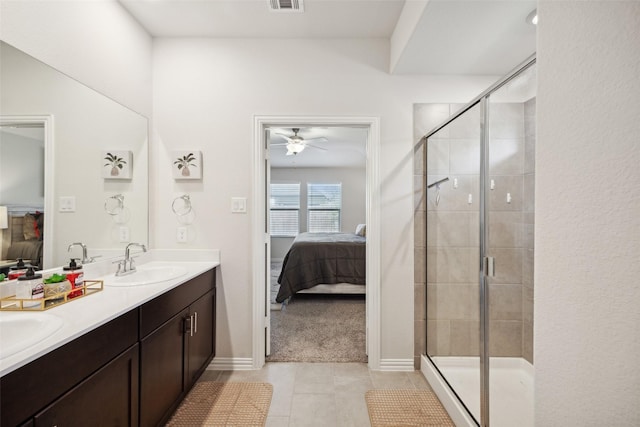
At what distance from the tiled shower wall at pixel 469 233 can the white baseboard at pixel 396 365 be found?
0.39 feet

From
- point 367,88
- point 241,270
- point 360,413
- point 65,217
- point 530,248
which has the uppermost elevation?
point 367,88

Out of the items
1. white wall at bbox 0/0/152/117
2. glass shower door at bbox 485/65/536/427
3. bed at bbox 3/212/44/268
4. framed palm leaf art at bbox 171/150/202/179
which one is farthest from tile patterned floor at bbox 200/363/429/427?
white wall at bbox 0/0/152/117

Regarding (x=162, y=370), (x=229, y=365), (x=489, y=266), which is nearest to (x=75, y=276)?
(x=162, y=370)

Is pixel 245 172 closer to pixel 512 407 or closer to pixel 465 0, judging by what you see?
pixel 465 0

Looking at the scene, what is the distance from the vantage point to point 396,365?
87.0 inches

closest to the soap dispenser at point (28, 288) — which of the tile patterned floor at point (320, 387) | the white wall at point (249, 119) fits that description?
the white wall at point (249, 119)

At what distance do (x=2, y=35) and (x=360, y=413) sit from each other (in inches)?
105

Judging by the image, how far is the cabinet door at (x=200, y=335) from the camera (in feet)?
5.96

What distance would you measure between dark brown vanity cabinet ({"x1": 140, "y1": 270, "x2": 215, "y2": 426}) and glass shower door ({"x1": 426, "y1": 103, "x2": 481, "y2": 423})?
1.68 m

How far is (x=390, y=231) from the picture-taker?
2234mm

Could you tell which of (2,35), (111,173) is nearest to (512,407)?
(111,173)

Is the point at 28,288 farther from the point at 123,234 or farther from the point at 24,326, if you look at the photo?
the point at 123,234

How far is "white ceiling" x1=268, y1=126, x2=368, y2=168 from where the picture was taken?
436 centimetres

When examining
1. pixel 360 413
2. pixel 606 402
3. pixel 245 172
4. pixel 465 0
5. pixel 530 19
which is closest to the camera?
pixel 606 402
